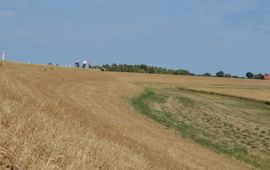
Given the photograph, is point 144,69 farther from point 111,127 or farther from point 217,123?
point 111,127

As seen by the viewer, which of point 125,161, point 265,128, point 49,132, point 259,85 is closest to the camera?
point 49,132

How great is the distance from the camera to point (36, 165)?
6.75 m

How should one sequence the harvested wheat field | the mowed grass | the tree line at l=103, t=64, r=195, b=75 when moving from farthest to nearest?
the tree line at l=103, t=64, r=195, b=75 < the mowed grass < the harvested wheat field

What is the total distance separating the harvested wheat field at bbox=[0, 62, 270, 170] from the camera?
7712mm

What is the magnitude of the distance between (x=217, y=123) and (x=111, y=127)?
87.9ft

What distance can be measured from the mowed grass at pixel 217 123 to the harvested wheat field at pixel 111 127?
71 mm

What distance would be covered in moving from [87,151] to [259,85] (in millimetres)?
100781

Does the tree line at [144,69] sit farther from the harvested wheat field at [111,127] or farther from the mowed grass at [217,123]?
the mowed grass at [217,123]

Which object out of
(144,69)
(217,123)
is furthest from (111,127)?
(144,69)

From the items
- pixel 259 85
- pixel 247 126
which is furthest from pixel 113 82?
pixel 259 85

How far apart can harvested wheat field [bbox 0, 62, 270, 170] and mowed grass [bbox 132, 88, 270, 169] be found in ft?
0.23

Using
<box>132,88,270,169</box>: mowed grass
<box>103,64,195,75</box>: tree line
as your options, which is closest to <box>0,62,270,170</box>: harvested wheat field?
<box>132,88,270,169</box>: mowed grass

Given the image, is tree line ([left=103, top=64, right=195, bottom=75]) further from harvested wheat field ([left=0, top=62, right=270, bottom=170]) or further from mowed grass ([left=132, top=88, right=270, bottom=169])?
mowed grass ([left=132, top=88, right=270, bottom=169])

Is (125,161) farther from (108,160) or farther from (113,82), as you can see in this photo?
(113,82)
